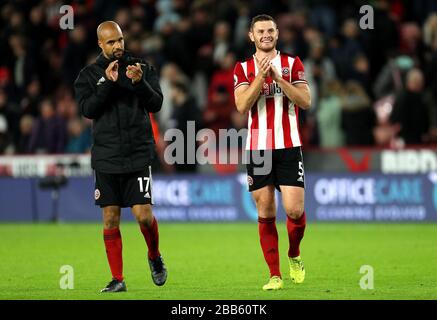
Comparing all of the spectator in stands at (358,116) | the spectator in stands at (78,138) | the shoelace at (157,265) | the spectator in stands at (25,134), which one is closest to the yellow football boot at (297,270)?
the shoelace at (157,265)

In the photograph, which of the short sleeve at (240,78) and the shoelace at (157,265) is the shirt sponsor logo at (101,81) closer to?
the short sleeve at (240,78)

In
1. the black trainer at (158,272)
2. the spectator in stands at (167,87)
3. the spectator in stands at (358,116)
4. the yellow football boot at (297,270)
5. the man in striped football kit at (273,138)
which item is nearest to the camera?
the man in striped football kit at (273,138)

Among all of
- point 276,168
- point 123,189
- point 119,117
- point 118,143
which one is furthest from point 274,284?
point 119,117

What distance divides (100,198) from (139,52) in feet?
37.4

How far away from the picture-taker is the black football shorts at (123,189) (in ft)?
31.1

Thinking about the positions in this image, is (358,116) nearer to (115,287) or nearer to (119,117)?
(119,117)

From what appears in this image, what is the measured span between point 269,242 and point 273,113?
3.76 ft

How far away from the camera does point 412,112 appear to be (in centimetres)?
1809

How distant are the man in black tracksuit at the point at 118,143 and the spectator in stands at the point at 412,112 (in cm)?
922

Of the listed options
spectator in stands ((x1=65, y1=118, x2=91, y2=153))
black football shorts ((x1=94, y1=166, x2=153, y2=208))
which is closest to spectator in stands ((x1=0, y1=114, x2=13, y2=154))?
spectator in stands ((x1=65, y1=118, x2=91, y2=153))

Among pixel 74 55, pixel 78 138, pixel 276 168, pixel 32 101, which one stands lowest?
pixel 276 168

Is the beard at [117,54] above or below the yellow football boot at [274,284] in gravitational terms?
above

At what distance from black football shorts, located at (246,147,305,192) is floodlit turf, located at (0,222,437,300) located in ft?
3.10
